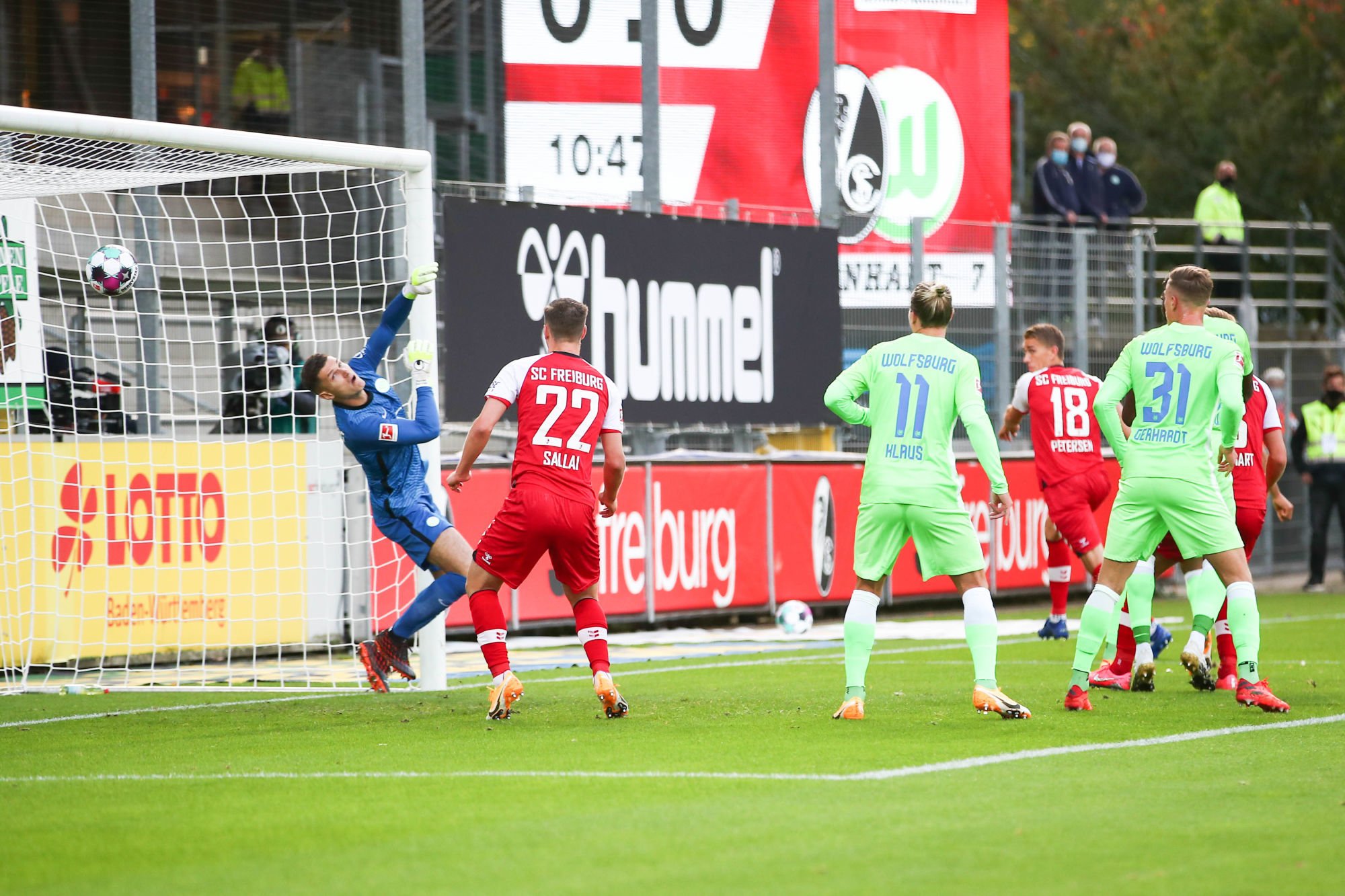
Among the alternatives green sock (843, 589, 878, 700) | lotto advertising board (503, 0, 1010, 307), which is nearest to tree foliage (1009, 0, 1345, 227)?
lotto advertising board (503, 0, 1010, 307)

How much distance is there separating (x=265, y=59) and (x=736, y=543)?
8349 mm

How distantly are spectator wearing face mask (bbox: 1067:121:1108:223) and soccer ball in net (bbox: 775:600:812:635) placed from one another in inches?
338

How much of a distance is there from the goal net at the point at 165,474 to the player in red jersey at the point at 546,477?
254 centimetres

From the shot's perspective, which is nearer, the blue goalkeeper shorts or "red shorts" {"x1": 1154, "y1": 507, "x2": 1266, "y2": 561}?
the blue goalkeeper shorts

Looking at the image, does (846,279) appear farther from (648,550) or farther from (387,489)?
(387,489)

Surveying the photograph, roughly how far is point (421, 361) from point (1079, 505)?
584 centimetres

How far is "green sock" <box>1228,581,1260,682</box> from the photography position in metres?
8.73

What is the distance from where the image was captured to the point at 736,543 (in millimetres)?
16500

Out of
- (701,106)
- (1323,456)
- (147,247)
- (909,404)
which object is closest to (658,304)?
(147,247)

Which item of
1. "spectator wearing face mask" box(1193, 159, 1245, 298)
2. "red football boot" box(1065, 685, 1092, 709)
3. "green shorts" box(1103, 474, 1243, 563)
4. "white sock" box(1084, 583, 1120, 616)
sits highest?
"spectator wearing face mask" box(1193, 159, 1245, 298)

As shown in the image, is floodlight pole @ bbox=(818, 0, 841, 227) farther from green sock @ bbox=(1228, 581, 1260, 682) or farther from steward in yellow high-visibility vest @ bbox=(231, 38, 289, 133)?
green sock @ bbox=(1228, 581, 1260, 682)

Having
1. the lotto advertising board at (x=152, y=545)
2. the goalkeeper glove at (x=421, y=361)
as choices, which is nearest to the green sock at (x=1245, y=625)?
the goalkeeper glove at (x=421, y=361)

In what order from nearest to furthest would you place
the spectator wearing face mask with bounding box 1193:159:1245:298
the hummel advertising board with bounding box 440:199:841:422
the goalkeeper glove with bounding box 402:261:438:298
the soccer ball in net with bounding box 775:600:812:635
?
1. the goalkeeper glove with bounding box 402:261:438:298
2. the hummel advertising board with bounding box 440:199:841:422
3. the soccer ball in net with bounding box 775:600:812:635
4. the spectator wearing face mask with bounding box 1193:159:1245:298

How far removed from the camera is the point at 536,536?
8.84m
